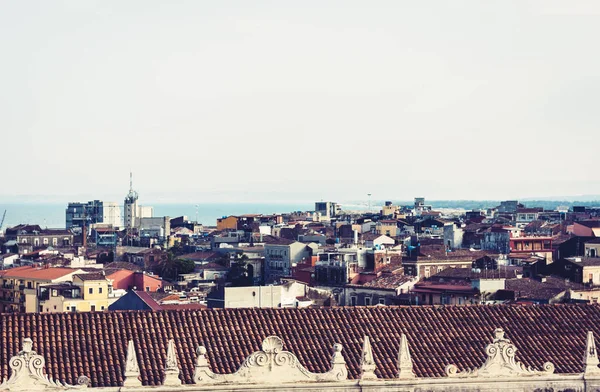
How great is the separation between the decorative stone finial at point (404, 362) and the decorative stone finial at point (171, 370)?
4514 millimetres

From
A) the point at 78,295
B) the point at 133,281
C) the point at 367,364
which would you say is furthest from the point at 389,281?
the point at 367,364

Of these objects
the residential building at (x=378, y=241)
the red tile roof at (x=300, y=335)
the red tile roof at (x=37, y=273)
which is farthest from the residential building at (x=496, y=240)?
the red tile roof at (x=300, y=335)

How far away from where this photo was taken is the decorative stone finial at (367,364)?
26281 millimetres

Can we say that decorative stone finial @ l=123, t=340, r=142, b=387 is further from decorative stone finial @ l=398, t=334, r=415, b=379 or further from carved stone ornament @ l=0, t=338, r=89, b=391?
decorative stone finial @ l=398, t=334, r=415, b=379

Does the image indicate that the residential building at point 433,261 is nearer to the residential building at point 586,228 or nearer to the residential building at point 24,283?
the residential building at point 24,283

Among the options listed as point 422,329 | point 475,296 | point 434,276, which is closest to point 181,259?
point 434,276

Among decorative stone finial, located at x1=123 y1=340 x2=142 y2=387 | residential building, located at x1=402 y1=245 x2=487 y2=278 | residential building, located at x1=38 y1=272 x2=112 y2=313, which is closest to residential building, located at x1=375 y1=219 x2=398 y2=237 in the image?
residential building, located at x1=402 y1=245 x2=487 y2=278

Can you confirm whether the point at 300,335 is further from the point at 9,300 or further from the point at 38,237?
the point at 38,237

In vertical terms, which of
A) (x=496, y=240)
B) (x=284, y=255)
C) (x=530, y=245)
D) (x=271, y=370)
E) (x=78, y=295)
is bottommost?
(x=78, y=295)

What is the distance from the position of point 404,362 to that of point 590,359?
3.94 m

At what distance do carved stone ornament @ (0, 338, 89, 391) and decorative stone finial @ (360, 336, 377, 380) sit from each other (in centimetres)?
579

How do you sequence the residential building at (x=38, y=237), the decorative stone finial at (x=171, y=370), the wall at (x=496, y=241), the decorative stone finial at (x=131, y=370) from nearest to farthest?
the decorative stone finial at (x=131, y=370) → the decorative stone finial at (x=171, y=370) → the wall at (x=496, y=241) → the residential building at (x=38, y=237)

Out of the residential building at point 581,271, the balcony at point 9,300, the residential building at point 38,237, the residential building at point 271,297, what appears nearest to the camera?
the residential building at point 271,297

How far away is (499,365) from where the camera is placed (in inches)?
1061
